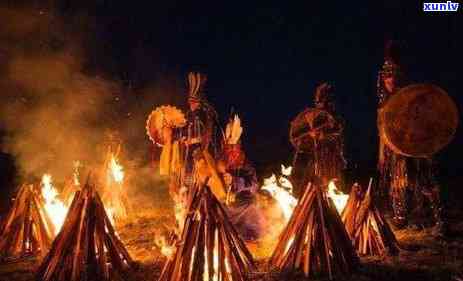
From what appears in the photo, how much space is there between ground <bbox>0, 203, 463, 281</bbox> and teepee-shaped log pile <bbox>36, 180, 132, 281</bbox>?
323mm

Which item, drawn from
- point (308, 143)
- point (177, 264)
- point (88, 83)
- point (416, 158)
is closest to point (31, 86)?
point (88, 83)

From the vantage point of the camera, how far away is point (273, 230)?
744 cm

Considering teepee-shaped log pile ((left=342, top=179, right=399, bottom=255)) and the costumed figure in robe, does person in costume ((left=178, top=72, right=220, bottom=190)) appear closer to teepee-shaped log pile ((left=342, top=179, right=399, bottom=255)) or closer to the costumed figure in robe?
the costumed figure in robe

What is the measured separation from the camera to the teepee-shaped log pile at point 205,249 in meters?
4.79

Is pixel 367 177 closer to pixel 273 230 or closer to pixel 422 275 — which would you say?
pixel 273 230

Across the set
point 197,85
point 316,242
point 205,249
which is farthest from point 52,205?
point 316,242

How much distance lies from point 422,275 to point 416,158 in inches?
111

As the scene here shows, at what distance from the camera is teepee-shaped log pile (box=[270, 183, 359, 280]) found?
5336 millimetres

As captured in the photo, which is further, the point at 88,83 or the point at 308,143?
the point at 88,83

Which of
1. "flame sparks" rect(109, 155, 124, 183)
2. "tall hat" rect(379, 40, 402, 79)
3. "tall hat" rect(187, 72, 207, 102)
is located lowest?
"flame sparks" rect(109, 155, 124, 183)

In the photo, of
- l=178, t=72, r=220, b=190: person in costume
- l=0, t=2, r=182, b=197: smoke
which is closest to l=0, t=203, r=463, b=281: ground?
l=178, t=72, r=220, b=190: person in costume

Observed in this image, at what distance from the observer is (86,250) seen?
5.40 metres

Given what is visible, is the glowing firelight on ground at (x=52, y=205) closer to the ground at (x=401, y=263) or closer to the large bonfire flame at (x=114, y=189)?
the ground at (x=401, y=263)

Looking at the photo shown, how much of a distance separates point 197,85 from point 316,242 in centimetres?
344
